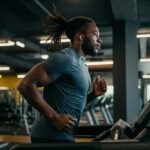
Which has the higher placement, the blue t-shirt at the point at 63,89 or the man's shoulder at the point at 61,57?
the man's shoulder at the point at 61,57

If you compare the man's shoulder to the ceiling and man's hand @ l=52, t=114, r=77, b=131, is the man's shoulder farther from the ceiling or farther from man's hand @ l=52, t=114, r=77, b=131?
the ceiling

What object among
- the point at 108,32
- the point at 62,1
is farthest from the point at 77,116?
the point at 108,32

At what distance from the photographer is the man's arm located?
137 cm

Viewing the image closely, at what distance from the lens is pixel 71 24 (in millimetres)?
1675

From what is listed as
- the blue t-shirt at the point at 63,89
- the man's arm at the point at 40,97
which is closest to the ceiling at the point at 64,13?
the blue t-shirt at the point at 63,89

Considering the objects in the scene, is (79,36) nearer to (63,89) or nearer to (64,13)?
(63,89)

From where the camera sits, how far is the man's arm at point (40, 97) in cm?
137

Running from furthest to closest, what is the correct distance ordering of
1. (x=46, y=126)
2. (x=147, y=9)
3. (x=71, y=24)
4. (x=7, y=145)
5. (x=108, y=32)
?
(x=108, y=32) → (x=147, y=9) → (x=7, y=145) → (x=71, y=24) → (x=46, y=126)

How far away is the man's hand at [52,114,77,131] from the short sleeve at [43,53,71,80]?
18 cm

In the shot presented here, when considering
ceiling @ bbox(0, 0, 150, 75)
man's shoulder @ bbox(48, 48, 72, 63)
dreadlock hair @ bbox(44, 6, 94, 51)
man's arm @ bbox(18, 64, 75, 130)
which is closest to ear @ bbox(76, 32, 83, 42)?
dreadlock hair @ bbox(44, 6, 94, 51)

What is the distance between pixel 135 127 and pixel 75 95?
299 millimetres

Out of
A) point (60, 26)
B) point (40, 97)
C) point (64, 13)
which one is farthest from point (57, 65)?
point (64, 13)

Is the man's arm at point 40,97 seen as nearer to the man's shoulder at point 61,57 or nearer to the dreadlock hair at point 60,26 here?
the man's shoulder at point 61,57

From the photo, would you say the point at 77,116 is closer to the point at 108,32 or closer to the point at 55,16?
the point at 55,16
